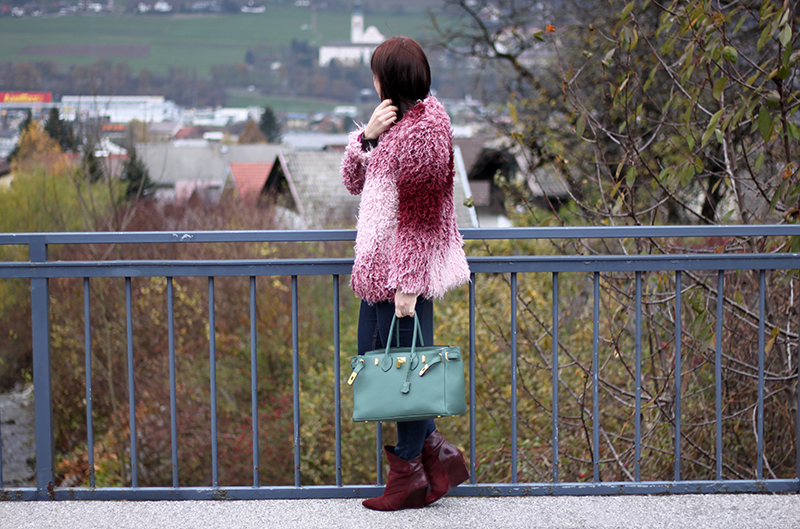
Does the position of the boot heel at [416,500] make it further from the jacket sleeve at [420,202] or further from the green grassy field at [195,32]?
the green grassy field at [195,32]

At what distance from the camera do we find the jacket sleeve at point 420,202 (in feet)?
7.87

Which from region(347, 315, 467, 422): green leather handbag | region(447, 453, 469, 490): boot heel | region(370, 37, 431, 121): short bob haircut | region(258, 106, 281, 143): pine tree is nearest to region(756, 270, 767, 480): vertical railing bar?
region(447, 453, 469, 490): boot heel

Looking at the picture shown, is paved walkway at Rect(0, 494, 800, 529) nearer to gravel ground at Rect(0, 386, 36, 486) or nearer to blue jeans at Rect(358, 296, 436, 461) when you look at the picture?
blue jeans at Rect(358, 296, 436, 461)

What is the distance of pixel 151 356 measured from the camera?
53.9 feet

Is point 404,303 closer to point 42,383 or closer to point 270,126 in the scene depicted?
point 42,383

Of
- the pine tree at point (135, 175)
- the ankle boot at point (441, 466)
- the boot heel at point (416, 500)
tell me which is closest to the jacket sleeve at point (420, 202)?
the ankle boot at point (441, 466)

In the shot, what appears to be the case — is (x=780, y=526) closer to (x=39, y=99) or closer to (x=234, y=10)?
(x=39, y=99)

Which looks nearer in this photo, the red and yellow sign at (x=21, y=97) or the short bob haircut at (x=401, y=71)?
the short bob haircut at (x=401, y=71)

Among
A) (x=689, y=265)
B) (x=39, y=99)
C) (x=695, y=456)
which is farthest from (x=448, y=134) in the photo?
(x=39, y=99)

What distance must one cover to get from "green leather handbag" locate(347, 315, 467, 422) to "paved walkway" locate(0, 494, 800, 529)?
500 mm

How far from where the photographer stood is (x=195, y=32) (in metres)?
72.8

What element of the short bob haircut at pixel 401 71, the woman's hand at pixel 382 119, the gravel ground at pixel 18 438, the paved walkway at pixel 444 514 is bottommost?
the gravel ground at pixel 18 438

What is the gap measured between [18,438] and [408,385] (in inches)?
805

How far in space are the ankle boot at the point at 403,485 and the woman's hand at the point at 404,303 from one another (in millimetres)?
592
